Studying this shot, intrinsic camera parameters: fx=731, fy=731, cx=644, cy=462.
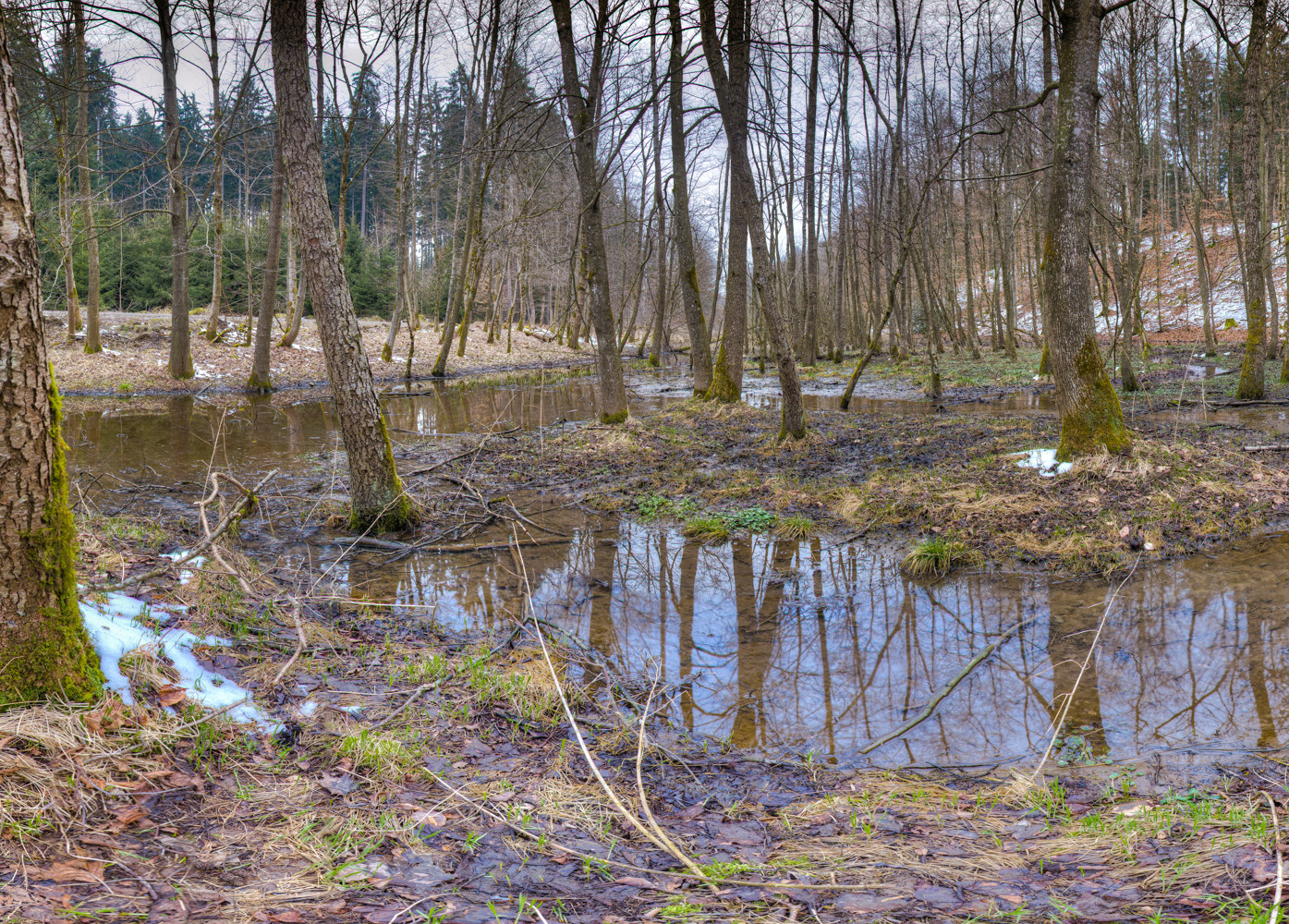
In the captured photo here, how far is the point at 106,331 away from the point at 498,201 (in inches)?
572

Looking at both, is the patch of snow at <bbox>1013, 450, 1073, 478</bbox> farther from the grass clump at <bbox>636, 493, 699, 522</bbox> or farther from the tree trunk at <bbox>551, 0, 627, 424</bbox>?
the tree trunk at <bbox>551, 0, 627, 424</bbox>

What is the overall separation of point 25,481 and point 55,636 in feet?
1.93

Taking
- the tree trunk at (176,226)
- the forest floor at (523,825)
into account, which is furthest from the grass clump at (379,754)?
the tree trunk at (176,226)

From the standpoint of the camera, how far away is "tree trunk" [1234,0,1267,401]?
1143 centimetres

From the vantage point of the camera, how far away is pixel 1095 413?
7.53m

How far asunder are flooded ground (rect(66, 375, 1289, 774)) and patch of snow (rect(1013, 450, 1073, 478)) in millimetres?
1791

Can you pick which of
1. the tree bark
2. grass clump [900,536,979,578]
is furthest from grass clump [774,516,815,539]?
the tree bark

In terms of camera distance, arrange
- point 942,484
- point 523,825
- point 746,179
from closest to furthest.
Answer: point 523,825 → point 942,484 → point 746,179

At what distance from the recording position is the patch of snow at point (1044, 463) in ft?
24.7

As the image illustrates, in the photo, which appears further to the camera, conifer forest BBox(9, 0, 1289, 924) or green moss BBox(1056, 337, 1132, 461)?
green moss BBox(1056, 337, 1132, 461)

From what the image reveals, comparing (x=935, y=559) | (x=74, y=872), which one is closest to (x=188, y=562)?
(x=74, y=872)

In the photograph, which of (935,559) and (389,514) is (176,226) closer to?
(389,514)

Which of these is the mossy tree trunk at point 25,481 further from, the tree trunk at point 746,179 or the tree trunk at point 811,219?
the tree trunk at point 811,219

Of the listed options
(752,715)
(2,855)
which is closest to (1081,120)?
(752,715)
